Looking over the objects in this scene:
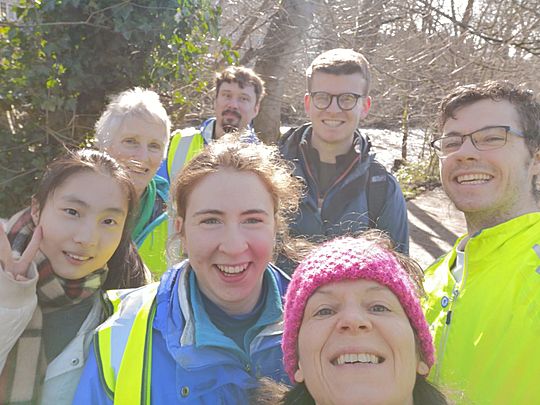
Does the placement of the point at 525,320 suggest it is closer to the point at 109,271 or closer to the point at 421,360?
the point at 421,360

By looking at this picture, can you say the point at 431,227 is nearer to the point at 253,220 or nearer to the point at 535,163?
the point at 535,163

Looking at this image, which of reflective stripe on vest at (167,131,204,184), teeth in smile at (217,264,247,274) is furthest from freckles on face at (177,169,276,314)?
reflective stripe on vest at (167,131,204,184)

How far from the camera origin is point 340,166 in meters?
3.29

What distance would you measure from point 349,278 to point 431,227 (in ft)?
19.5

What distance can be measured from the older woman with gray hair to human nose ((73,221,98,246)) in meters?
0.90

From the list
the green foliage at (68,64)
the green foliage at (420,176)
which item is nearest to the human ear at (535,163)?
the green foliage at (68,64)

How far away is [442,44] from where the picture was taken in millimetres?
8023

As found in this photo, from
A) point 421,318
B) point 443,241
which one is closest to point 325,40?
point 443,241

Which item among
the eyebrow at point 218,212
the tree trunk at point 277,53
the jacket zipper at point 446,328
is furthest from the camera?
the tree trunk at point 277,53

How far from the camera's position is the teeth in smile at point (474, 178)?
92.0 inches

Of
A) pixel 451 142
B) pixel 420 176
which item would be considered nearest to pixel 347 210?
pixel 451 142

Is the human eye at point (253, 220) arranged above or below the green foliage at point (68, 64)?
below

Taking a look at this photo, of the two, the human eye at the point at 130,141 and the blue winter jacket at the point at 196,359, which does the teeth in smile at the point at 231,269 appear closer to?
the blue winter jacket at the point at 196,359

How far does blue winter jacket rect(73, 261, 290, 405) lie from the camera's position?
1779 mm
